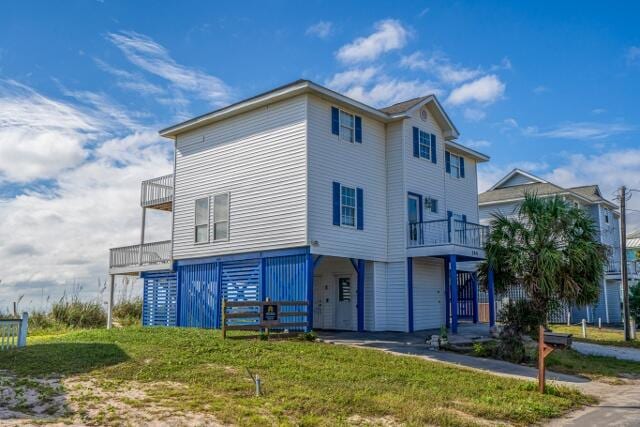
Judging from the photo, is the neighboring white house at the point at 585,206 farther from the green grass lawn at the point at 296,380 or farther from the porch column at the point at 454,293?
the green grass lawn at the point at 296,380

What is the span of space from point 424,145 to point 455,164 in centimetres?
407

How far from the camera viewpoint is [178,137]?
25.3 m

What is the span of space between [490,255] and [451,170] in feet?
23.7

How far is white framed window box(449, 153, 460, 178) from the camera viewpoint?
27.8 m

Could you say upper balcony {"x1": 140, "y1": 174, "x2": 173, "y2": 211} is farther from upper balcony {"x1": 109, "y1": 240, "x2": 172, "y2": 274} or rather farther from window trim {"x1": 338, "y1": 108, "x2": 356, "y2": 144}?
window trim {"x1": 338, "y1": 108, "x2": 356, "y2": 144}

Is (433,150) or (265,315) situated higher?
(433,150)

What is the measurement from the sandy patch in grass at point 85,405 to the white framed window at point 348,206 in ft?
36.9

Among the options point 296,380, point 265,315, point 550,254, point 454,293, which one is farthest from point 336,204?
point 296,380

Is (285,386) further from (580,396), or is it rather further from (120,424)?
(580,396)

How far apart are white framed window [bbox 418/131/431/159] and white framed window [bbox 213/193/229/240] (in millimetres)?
8063

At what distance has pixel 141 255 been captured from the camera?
2648 centimetres

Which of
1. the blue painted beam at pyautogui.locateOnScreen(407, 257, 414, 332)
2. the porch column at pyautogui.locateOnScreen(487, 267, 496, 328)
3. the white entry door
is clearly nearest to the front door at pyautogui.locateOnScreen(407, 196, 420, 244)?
the blue painted beam at pyautogui.locateOnScreen(407, 257, 414, 332)

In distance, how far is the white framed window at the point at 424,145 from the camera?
24406mm

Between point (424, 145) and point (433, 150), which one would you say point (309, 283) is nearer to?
point (424, 145)
